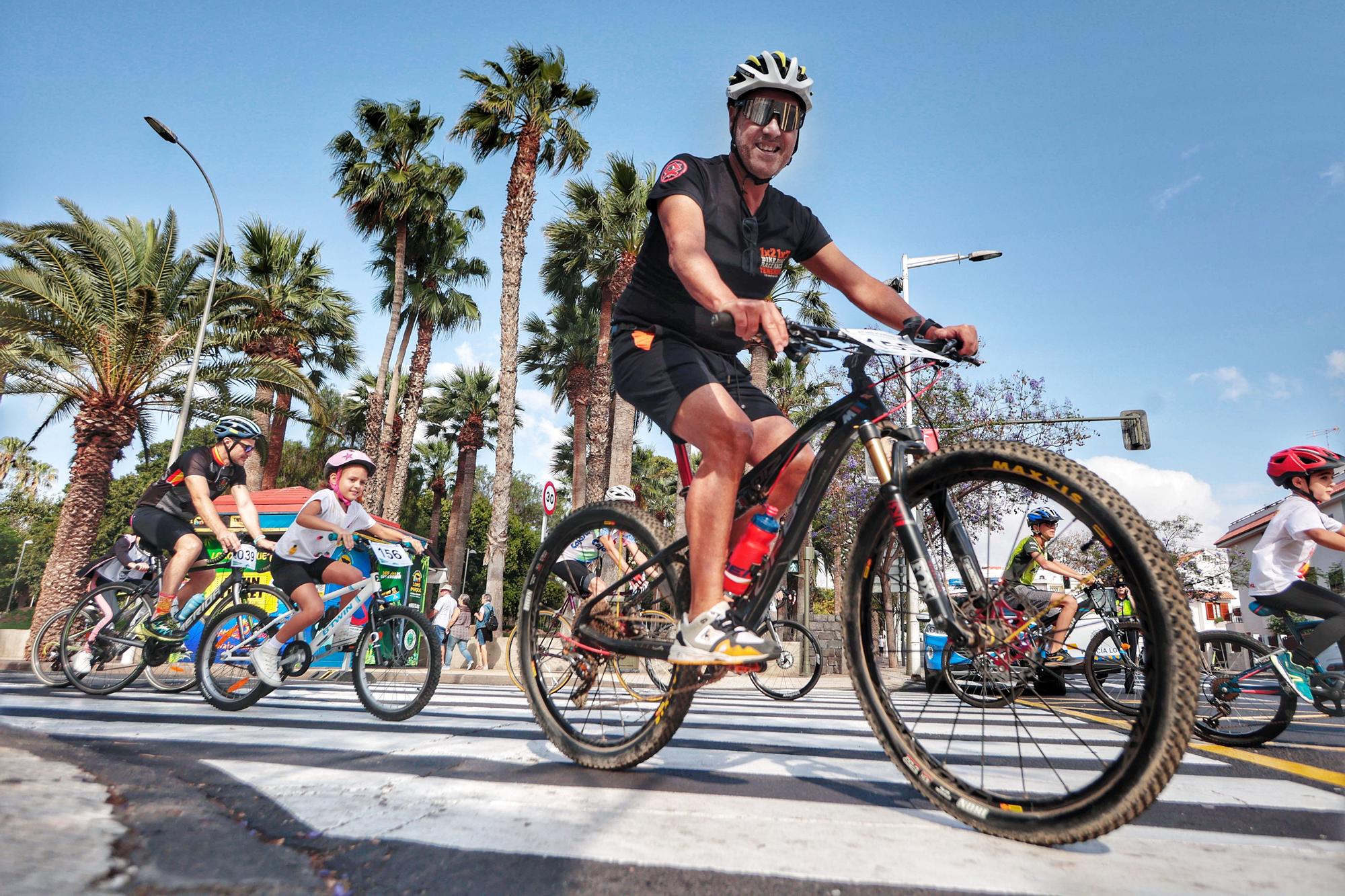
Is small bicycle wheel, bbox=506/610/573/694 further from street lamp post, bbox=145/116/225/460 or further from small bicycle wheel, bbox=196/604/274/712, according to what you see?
street lamp post, bbox=145/116/225/460

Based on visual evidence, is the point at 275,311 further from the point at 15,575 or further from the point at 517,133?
the point at 15,575

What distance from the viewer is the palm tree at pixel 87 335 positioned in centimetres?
1395

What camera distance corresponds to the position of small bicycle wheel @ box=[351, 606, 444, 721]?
4.50 m

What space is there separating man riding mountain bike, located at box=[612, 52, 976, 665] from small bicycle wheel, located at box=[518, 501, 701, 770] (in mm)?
272

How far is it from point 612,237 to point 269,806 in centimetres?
2225

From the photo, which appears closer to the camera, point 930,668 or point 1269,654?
point 930,668

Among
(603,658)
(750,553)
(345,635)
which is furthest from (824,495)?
(345,635)

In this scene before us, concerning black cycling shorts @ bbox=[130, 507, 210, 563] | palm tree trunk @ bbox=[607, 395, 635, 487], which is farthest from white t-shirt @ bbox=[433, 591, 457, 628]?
black cycling shorts @ bbox=[130, 507, 210, 563]

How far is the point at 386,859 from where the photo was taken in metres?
1.38

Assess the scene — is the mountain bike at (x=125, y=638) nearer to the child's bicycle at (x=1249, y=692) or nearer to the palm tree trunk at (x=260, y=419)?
the child's bicycle at (x=1249, y=692)

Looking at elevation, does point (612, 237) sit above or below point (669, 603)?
above

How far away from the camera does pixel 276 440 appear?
2689 centimetres

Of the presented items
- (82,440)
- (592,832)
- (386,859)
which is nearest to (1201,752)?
(592,832)

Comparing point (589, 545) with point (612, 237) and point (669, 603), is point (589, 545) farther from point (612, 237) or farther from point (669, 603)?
point (612, 237)
